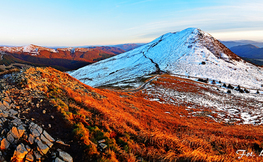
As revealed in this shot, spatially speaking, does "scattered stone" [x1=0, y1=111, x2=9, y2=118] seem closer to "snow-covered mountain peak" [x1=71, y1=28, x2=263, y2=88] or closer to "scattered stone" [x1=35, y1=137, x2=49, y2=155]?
"scattered stone" [x1=35, y1=137, x2=49, y2=155]

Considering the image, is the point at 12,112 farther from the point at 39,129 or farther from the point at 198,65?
the point at 198,65

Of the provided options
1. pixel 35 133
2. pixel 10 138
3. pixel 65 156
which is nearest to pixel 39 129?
pixel 35 133

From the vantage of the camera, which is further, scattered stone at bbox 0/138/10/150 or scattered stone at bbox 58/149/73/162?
scattered stone at bbox 58/149/73/162

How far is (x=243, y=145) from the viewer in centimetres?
750

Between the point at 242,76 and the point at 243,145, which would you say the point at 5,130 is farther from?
the point at 242,76

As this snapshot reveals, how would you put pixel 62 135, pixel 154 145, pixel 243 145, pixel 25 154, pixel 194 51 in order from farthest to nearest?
1. pixel 194 51
2. pixel 243 145
3. pixel 154 145
4. pixel 62 135
5. pixel 25 154

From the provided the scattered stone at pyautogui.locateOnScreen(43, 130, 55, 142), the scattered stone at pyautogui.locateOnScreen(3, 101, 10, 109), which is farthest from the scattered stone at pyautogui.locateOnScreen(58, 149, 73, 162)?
the scattered stone at pyautogui.locateOnScreen(3, 101, 10, 109)

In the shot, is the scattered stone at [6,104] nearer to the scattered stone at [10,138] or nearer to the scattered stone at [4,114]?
the scattered stone at [4,114]

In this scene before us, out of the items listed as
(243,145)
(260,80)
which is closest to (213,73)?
(260,80)

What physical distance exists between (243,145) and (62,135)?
10.6 meters

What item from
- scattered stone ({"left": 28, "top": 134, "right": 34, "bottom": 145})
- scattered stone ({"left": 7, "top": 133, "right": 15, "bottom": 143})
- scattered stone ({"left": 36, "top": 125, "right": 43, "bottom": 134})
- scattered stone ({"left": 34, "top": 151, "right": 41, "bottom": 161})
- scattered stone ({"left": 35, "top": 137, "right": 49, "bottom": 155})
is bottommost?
scattered stone ({"left": 34, "top": 151, "right": 41, "bottom": 161})

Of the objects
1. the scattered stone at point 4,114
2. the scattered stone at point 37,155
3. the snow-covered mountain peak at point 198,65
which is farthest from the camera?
the snow-covered mountain peak at point 198,65

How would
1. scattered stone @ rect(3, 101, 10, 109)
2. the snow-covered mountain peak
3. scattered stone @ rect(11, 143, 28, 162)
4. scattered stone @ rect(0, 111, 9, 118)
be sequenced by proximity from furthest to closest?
the snow-covered mountain peak → scattered stone @ rect(3, 101, 10, 109) → scattered stone @ rect(0, 111, 9, 118) → scattered stone @ rect(11, 143, 28, 162)

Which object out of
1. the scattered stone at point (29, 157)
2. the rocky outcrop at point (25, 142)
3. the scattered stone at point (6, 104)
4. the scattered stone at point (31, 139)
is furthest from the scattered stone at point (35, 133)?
the scattered stone at point (6, 104)
